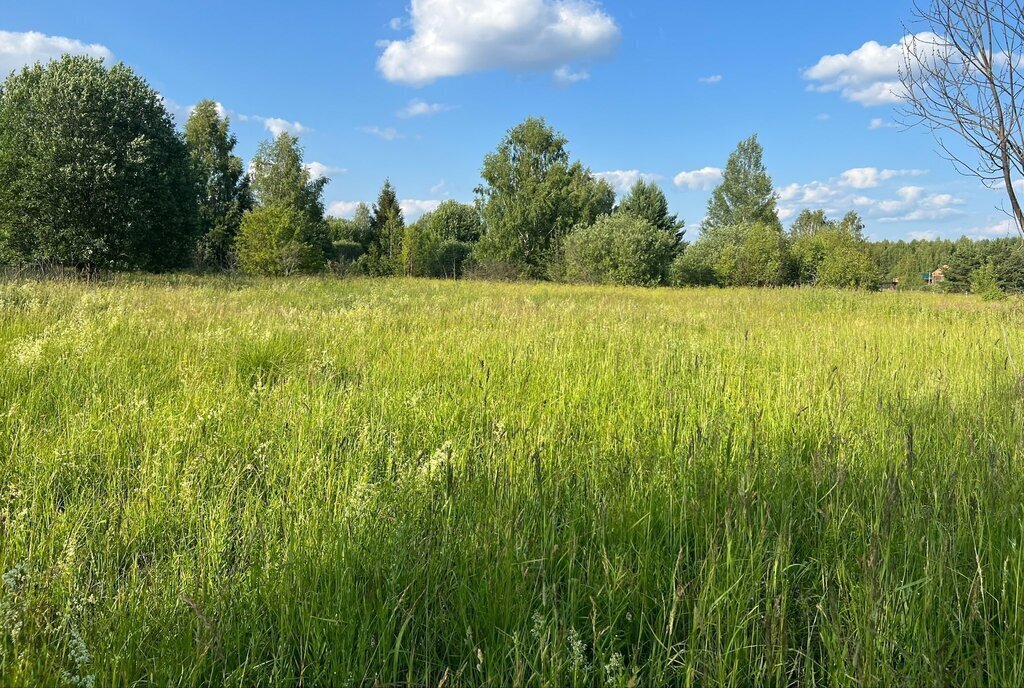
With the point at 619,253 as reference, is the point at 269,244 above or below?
below

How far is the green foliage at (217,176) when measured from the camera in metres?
35.9

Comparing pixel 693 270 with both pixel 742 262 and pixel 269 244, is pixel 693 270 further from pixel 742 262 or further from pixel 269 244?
pixel 269 244

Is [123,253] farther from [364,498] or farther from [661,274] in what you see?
[661,274]

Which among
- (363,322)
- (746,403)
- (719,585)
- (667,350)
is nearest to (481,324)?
(363,322)

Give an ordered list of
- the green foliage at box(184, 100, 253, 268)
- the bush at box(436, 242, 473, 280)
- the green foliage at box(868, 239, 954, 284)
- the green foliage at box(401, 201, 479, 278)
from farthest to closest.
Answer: the green foliage at box(868, 239, 954, 284), the bush at box(436, 242, 473, 280), the green foliage at box(401, 201, 479, 278), the green foliage at box(184, 100, 253, 268)

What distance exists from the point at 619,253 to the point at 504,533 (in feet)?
99.4

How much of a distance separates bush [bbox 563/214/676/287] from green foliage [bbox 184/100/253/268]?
73.0 ft

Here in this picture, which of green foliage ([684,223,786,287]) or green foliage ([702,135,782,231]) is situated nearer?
green foliage ([684,223,786,287])

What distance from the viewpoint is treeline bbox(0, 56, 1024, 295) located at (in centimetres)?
1644

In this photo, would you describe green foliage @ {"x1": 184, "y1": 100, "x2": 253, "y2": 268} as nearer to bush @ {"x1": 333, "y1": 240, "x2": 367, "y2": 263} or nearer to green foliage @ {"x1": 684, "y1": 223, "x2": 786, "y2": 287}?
bush @ {"x1": 333, "y1": 240, "x2": 367, "y2": 263}

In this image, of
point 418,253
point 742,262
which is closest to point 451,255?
point 418,253

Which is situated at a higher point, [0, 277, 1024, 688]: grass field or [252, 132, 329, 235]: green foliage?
[252, 132, 329, 235]: green foliage

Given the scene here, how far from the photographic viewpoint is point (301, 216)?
35375 millimetres

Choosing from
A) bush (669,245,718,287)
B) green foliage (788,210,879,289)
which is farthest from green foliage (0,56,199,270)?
green foliage (788,210,879,289)
